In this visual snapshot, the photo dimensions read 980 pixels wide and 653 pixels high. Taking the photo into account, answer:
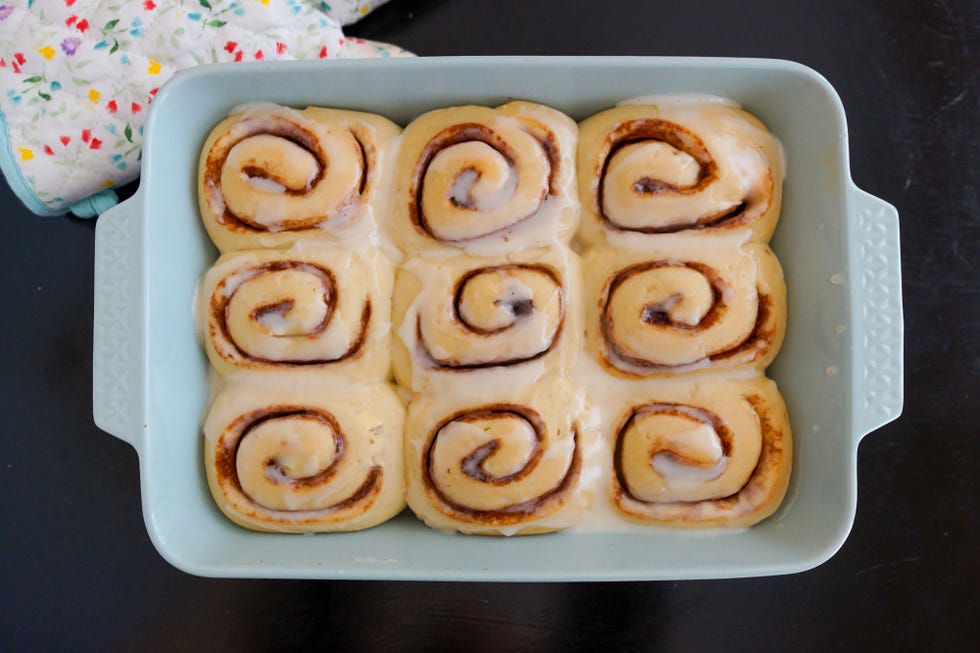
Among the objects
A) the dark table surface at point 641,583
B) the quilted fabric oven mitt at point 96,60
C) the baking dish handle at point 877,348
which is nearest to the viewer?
the baking dish handle at point 877,348

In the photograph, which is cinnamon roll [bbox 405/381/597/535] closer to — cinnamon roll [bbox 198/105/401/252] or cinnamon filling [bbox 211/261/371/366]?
cinnamon filling [bbox 211/261/371/366]

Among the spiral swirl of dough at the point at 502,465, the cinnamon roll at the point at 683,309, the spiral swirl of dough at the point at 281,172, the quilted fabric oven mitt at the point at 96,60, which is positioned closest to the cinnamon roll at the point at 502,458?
the spiral swirl of dough at the point at 502,465

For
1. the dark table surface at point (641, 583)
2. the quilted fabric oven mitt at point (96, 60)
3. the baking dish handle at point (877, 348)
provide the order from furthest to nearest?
the dark table surface at point (641, 583) → the quilted fabric oven mitt at point (96, 60) → the baking dish handle at point (877, 348)

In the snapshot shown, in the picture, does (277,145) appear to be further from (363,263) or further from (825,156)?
(825,156)

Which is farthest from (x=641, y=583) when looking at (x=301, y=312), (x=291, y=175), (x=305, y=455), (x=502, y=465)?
(x=291, y=175)

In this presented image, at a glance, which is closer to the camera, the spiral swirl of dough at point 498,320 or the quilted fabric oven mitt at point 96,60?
the spiral swirl of dough at point 498,320

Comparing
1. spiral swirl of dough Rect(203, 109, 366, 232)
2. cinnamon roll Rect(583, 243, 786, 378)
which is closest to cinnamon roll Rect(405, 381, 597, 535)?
cinnamon roll Rect(583, 243, 786, 378)

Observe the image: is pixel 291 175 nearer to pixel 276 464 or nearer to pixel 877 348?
pixel 276 464

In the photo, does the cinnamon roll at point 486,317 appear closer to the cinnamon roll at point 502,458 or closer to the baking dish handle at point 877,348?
the cinnamon roll at point 502,458
